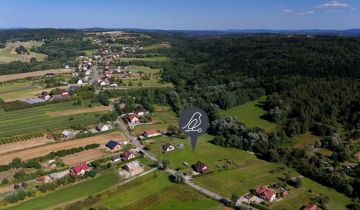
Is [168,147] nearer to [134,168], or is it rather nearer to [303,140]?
[134,168]

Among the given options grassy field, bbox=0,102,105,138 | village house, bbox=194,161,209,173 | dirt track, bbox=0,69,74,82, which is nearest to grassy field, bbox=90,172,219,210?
village house, bbox=194,161,209,173

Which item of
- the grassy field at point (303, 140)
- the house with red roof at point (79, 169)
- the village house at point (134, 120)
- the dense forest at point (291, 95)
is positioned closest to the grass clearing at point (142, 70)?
the dense forest at point (291, 95)

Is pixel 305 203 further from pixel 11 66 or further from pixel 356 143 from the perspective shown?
pixel 11 66

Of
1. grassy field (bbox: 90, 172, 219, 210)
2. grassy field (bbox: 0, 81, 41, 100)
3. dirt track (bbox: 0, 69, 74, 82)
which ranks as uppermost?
dirt track (bbox: 0, 69, 74, 82)

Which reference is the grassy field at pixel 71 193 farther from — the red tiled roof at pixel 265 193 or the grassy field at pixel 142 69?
the grassy field at pixel 142 69

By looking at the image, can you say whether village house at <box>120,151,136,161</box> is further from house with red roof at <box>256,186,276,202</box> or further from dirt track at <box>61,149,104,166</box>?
house with red roof at <box>256,186,276,202</box>

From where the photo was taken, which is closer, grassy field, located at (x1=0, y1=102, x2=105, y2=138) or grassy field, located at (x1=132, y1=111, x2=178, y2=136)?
grassy field, located at (x1=0, y1=102, x2=105, y2=138)
